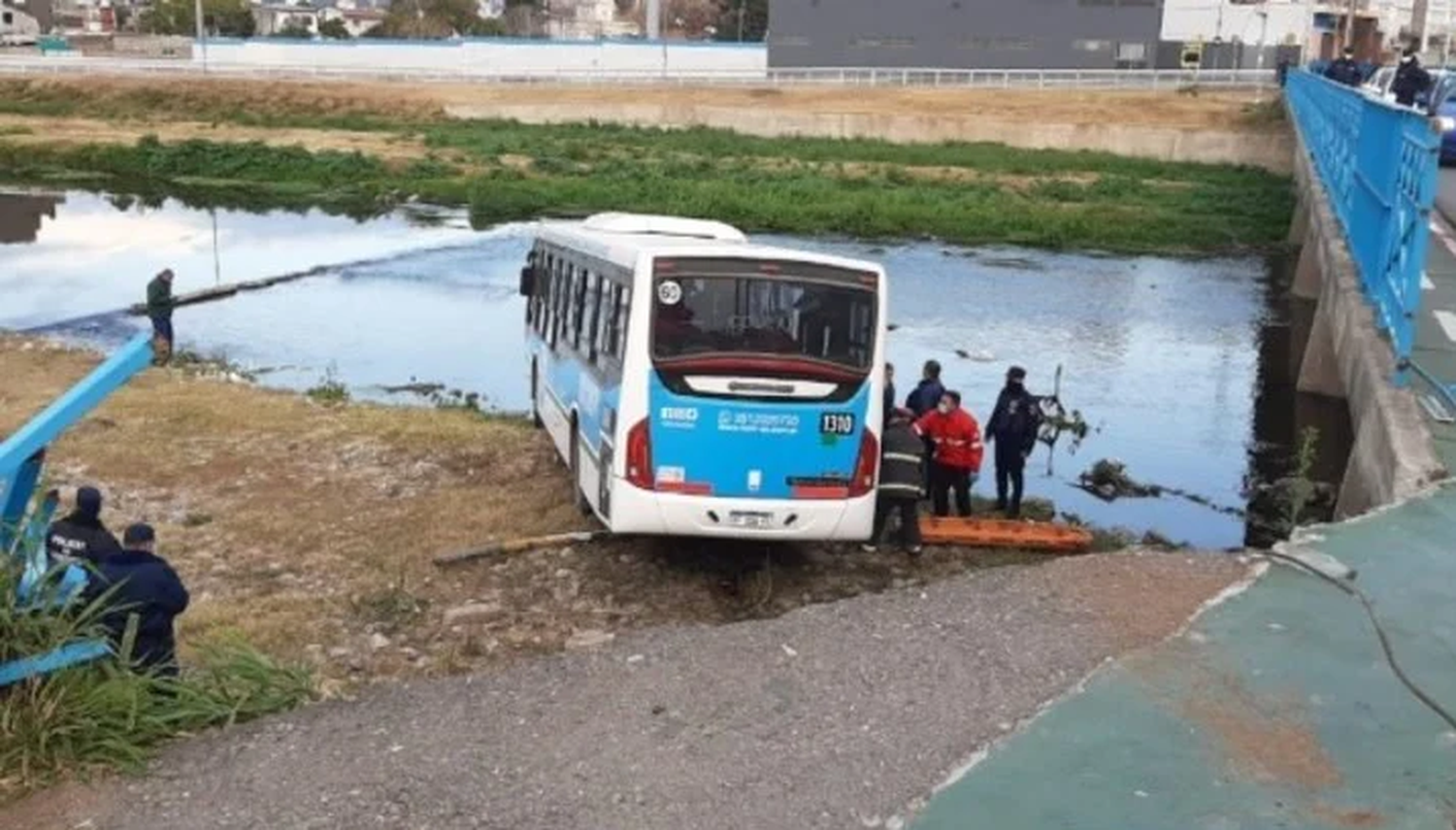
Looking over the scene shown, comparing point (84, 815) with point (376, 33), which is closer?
point (84, 815)

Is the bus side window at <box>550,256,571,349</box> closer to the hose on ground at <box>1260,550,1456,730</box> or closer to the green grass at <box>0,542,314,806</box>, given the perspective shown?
the green grass at <box>0,542,314,806</box>

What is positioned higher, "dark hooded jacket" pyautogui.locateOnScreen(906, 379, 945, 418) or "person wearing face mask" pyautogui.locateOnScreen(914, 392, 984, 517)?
"dark hooded jacket" pyautogui.locateOnScreen(906, 379, 945, 418)

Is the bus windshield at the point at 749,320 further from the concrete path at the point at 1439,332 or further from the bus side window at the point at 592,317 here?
the concrete path at the point at 1439,332

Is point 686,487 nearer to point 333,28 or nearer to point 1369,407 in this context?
point 1369,407

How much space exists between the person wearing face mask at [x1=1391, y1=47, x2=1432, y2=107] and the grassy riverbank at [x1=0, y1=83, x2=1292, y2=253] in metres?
14.1

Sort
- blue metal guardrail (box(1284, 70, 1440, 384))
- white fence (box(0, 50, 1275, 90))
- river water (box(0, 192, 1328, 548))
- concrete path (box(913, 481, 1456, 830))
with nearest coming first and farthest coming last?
concrete path (box(913, 481, 1456, 830)), blue metal guardrail (box(1284, 70, 1440, 384)), river water (box(0, 192, 1328, 548)), white fence (box(0, 50, 1275, 90))

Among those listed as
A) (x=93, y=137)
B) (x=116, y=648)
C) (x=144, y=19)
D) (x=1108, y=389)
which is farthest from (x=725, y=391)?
(x=144, y=19)

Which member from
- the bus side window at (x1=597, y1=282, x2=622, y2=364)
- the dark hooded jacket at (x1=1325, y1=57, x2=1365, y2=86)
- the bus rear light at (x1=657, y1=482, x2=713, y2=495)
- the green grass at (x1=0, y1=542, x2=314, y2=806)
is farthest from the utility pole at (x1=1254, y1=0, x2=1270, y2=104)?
the green grass at (x1=0, y1=542, x2=314, y2=806)

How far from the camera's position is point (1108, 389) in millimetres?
23984

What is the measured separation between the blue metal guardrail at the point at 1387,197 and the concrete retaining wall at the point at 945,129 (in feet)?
119

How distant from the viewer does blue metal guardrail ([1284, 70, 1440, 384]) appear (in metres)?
12.5

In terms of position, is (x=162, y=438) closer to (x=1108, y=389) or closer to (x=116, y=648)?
(x=116, y=648)

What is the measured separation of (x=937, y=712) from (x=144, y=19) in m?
135

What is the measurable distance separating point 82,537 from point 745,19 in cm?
10820
